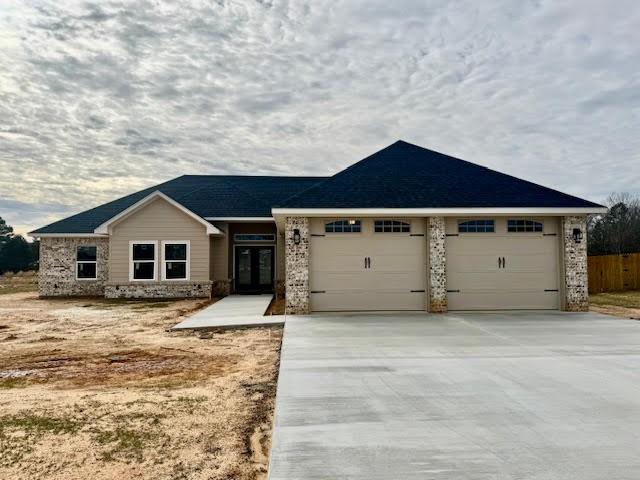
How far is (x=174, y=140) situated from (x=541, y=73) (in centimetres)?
1669

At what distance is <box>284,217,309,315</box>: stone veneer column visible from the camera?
11883mm

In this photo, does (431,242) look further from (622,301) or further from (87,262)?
(87,262)

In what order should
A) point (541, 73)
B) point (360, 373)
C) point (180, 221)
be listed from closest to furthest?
point (360, 373), point (541, 73), point (180, 221)

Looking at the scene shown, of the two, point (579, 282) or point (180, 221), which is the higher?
point (180, 221)

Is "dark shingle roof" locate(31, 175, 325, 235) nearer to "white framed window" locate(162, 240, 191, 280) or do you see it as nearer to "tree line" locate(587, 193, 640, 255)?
"white framed window" locate(162, 240, 191, 280)

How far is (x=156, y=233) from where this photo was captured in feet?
60.3

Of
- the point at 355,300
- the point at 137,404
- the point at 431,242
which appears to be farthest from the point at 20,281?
the point at 137,404

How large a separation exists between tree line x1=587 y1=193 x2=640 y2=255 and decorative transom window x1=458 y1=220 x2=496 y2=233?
3154cm

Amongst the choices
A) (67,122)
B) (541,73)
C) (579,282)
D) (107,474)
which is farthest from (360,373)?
(67,122)

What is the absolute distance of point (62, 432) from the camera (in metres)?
4.18

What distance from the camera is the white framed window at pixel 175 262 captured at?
1848cm

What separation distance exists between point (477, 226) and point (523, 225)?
139 cm

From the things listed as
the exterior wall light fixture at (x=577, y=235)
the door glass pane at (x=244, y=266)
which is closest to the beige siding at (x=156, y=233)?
the door glass pane at (x=244, y=266)

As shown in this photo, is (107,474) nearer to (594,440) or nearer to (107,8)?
(594,440)
